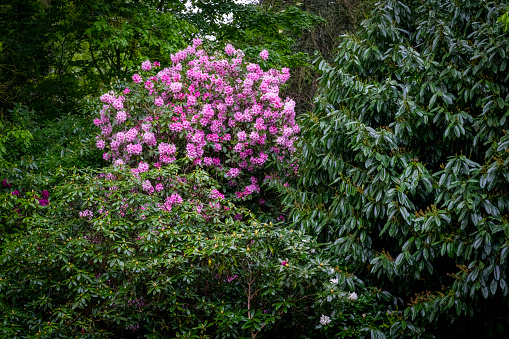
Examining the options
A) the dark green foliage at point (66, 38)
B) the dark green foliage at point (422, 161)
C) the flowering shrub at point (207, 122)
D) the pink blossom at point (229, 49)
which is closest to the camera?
the dark green foliage at point (422, 161)

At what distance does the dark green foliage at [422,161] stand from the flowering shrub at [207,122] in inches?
42.9

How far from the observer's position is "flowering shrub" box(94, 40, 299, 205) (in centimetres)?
547

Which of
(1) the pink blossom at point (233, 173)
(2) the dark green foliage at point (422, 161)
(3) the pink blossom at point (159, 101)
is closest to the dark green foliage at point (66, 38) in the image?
(3) the pink blossom at point (159, 101)

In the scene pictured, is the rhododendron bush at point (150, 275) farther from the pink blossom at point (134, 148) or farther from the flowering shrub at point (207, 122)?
the flowering shrub at point (207, 122)

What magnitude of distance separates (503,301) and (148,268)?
106 inches

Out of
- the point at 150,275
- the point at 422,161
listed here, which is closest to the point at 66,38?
the point at 150,275

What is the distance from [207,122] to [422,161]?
2.56 m

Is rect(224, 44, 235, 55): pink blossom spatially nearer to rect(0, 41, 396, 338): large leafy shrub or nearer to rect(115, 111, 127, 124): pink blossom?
rect(115, 111, 127, 124): pink blossom

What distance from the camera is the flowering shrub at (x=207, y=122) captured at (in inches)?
215

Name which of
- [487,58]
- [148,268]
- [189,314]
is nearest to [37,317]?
[148,268]

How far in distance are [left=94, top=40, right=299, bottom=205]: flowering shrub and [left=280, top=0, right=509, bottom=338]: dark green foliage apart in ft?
3.58

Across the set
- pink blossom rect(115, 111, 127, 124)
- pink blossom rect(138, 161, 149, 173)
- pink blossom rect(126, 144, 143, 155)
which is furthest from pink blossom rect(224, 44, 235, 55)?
pink blossom rect(138, 161, 149, 173)

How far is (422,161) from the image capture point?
13.4 feet

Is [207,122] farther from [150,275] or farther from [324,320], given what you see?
[324,320]
